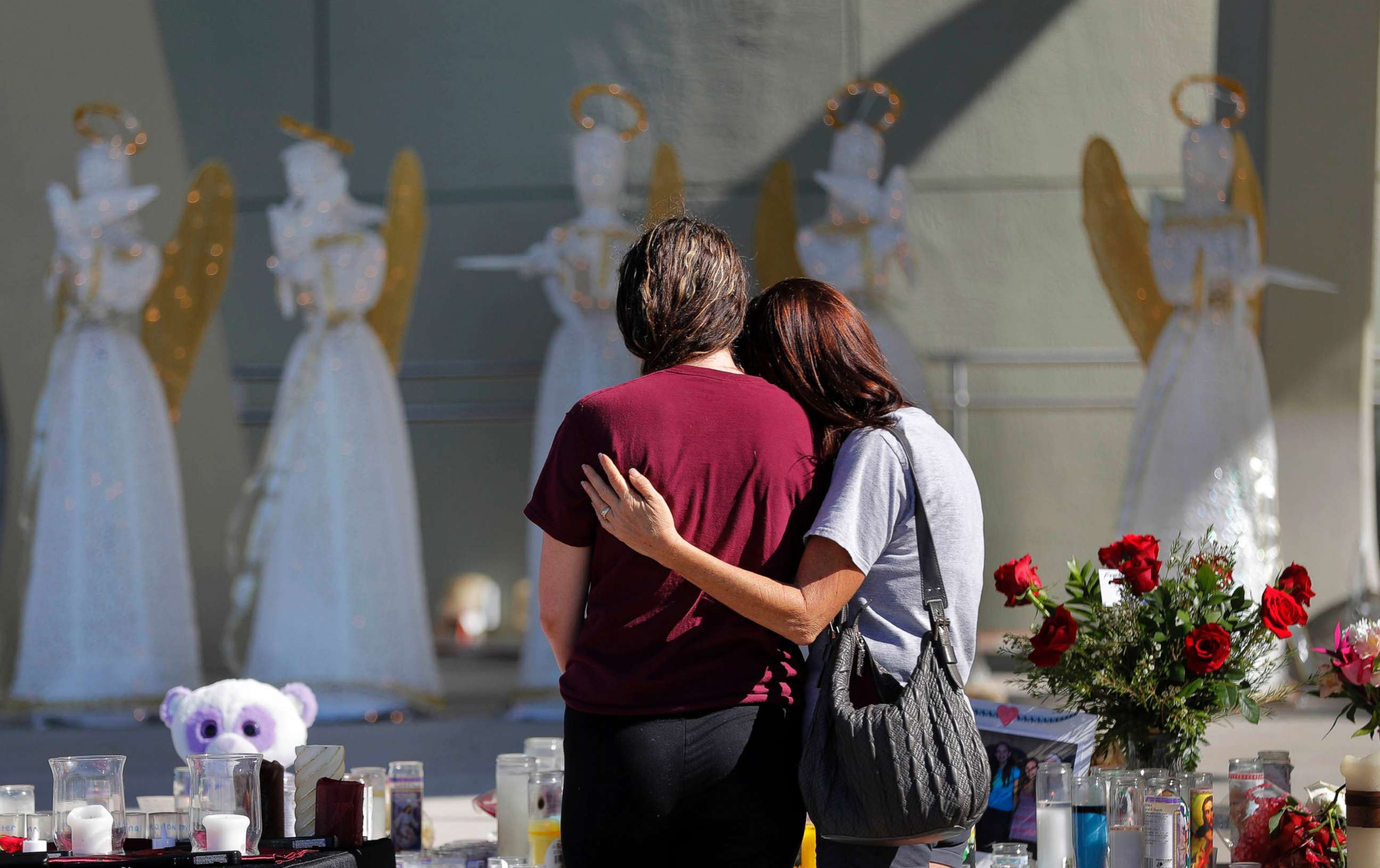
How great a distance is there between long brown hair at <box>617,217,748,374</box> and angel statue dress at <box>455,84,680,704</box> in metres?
3.32

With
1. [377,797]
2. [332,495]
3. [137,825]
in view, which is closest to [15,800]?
[137,825]

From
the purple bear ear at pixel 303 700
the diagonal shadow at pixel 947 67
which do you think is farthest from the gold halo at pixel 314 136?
the purple bear ear at pixel 303 700

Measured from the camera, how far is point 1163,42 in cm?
562

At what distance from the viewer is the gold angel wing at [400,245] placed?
191 inches

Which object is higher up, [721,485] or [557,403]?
[557,403]

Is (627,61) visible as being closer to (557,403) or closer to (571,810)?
(557,403)

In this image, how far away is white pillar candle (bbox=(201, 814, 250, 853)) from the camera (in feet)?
5.11

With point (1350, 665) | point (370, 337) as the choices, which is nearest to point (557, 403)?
point (370, 337)

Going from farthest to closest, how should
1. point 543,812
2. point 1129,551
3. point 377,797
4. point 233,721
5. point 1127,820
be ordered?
point 233,721, point 377,797, point 543,812, point 1129,551, point 1127,820

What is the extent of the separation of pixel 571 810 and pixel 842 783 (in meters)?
0.25

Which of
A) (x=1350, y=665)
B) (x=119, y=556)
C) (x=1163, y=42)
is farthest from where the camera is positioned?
(x=1163, y=42)

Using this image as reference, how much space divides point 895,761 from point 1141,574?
28.9 inches

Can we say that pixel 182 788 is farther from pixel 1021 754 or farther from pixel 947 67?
pixel 947 67

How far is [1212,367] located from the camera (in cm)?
468
